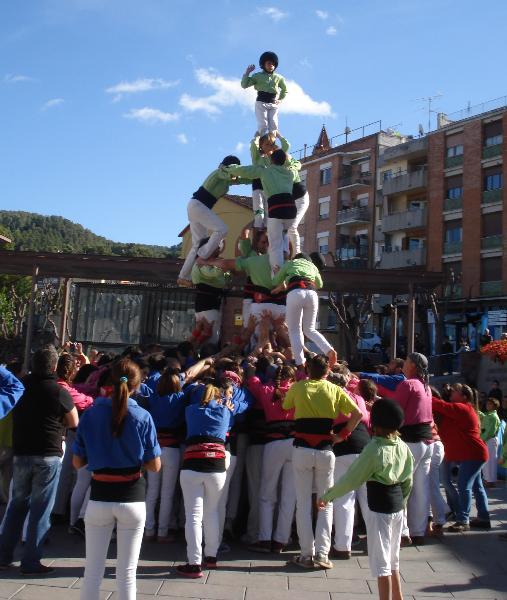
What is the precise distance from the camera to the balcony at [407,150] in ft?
133

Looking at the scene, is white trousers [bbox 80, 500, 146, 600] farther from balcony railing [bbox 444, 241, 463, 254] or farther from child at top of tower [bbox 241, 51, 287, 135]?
balcony railing [bbox 444, 241, 463, 254]

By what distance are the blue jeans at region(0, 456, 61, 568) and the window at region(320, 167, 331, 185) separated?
146 feet

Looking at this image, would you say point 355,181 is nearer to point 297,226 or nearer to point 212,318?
point 212,318

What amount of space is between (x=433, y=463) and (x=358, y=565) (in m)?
1.75

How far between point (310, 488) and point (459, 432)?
8.87ft

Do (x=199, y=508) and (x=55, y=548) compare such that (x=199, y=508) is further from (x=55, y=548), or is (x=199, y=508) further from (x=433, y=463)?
(x=433, y=463)

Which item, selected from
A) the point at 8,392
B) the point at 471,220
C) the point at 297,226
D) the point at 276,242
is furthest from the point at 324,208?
the point at 8,392

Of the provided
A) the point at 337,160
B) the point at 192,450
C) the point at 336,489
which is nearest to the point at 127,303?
the point at 192,450

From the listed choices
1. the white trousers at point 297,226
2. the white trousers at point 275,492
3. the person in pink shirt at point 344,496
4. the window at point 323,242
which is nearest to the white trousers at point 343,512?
the person in pink shirt at point 344,496

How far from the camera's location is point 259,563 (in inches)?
243

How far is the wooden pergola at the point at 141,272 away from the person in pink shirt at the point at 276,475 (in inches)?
257

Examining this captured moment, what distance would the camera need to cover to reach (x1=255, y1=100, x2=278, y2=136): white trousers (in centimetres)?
1148

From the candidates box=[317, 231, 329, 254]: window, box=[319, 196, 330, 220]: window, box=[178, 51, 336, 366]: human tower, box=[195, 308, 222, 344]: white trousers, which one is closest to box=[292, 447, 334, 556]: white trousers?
box=[178, 51, 336, 366]: human tower

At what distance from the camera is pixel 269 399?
21.7ft
